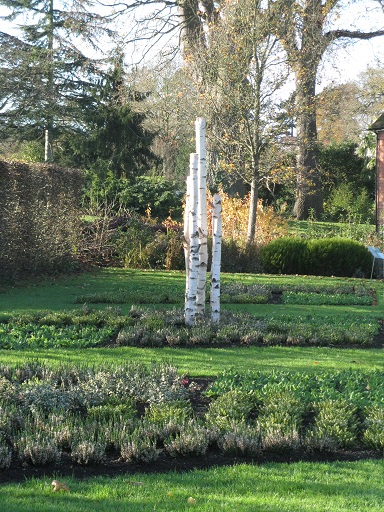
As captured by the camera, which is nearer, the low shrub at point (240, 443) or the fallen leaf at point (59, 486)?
the fallen leaf at point (59, 486)

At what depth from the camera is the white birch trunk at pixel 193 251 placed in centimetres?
948

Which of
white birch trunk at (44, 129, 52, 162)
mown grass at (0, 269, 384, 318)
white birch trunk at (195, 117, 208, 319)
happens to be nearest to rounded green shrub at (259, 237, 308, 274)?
mown grass at (0, 269, 384, 318)

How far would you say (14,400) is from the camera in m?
5.88

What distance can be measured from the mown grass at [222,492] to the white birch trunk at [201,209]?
5193 millimetres

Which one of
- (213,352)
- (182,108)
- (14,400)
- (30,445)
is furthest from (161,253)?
(30,445)

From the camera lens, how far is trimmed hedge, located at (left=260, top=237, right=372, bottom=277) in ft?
60.9

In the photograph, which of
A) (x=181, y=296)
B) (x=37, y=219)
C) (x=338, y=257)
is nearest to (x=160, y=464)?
(x=181, y=296)

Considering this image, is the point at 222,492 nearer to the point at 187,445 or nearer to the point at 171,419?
the point at 187,445

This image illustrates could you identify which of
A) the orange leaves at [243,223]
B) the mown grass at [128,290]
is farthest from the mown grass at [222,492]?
the orange leaves at [243,223]

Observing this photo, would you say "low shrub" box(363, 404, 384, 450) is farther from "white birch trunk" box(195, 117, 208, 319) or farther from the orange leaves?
the orange leaves

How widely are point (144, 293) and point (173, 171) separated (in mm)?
26372

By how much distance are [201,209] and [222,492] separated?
18.9ft

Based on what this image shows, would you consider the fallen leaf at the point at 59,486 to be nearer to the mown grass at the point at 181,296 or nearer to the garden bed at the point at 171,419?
the garden bed at the point at 171,419

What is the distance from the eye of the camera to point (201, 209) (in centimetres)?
959
